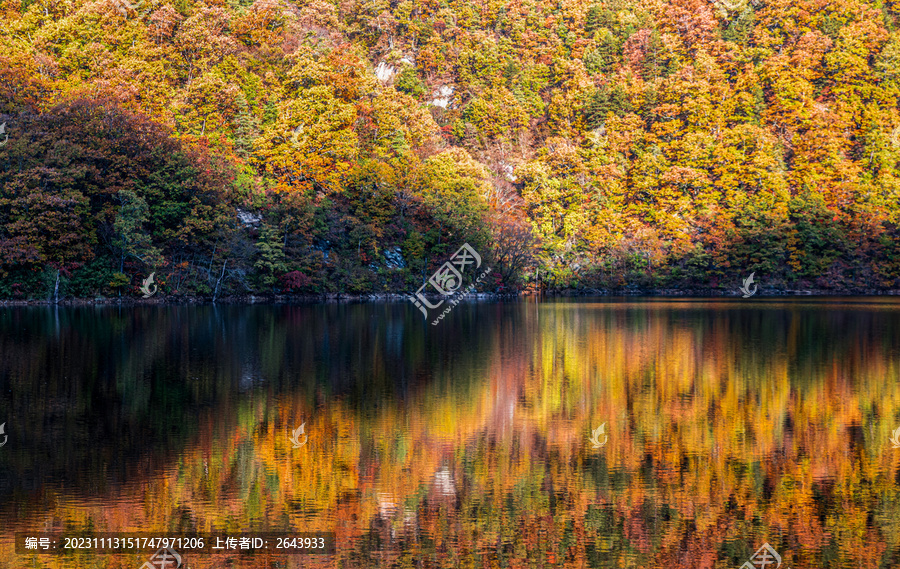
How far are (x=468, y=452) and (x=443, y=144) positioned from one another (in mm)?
52122

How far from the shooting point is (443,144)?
60406mm

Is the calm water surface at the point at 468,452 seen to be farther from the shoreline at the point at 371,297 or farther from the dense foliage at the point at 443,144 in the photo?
the dense foliage at the point at 443,144

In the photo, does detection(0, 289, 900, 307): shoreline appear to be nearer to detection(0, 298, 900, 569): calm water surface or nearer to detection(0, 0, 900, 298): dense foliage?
detection(0, 0, 900, 298): dense foliage

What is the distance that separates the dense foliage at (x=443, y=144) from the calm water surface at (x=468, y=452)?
23438mm

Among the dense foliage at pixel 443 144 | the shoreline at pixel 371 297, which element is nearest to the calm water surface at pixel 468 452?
the shoreline at pixel 371 297

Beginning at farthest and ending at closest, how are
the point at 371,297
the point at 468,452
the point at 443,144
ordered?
the point at 443,144, the point at 371,297, the point at 468,452

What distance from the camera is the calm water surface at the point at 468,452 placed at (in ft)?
23.0

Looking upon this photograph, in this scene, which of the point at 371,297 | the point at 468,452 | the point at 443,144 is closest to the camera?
the point at 468,452

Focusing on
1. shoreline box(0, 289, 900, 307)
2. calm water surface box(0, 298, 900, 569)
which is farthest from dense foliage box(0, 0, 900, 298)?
calm water surface box(0, 298, 900, 569)

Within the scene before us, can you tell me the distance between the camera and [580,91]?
67.3 meters

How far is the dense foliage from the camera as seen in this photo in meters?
41.2

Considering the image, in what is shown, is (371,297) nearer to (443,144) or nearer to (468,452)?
(443,144)

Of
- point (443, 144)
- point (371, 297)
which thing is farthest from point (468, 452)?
point (443, 144)

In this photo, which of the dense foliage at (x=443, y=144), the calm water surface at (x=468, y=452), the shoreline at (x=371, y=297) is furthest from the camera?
the dense foliage at (x=443, y=144)
